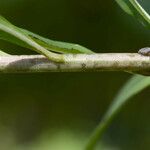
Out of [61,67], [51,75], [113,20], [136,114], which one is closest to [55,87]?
[51,75]

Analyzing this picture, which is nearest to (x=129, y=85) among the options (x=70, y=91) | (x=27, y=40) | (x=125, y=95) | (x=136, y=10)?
(x=125, y=95)

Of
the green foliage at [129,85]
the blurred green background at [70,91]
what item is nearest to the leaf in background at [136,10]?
the green foliage at [129,85]

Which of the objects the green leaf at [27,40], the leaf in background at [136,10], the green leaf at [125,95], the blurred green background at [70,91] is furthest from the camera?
the blurred green background at [70,91]

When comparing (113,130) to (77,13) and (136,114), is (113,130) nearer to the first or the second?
(136,114)

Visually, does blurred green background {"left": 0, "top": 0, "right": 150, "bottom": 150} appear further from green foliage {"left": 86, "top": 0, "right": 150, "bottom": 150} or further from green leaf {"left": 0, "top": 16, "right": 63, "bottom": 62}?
green leaf {"left": 0, "top": 16, "right": 63, "bottom": 62}

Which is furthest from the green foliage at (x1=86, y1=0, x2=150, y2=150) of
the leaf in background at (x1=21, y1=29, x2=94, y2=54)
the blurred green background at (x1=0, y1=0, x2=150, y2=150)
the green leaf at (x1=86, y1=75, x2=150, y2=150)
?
the blurred green background at (x1=0, y1=0, x2=150, y2=150)

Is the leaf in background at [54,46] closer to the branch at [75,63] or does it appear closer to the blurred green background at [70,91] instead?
the branch at [75,63]

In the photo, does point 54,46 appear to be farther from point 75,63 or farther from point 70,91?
point 70,91
